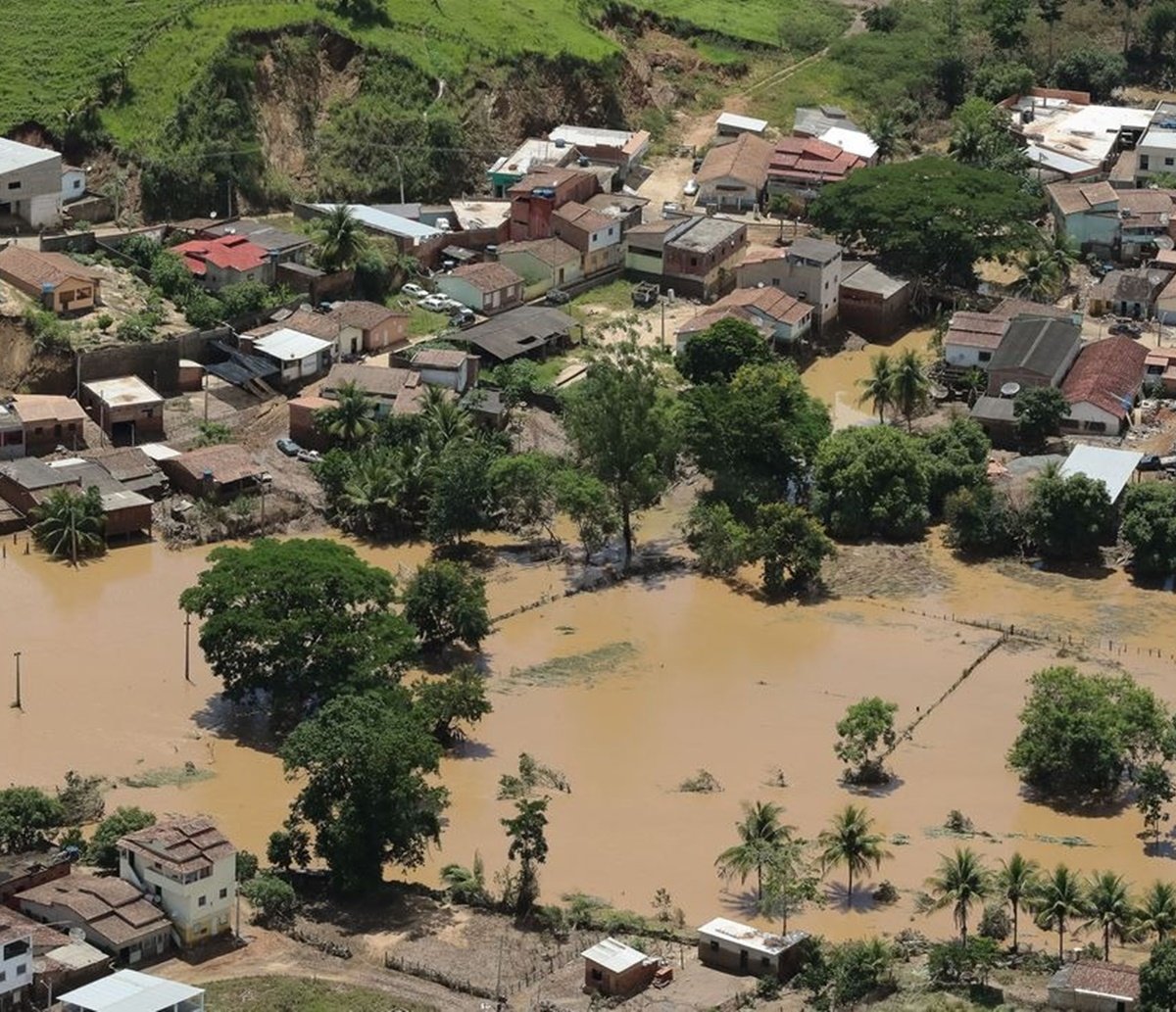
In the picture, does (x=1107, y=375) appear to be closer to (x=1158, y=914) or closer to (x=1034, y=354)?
(x=1034, y=354)

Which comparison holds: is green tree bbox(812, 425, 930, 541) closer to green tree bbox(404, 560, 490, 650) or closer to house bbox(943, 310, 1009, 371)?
house bbox(943, 310, 1009, 371)

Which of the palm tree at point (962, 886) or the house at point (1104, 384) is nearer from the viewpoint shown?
the palm tree at point (962, 886)

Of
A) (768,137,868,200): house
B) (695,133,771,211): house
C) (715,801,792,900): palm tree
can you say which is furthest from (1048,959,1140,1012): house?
(695,133,771,211): house

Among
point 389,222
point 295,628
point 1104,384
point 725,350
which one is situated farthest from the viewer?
point 389,222

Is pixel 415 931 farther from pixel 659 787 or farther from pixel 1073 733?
pixel 1073 733

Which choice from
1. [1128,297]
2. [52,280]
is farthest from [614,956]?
[1128,297]

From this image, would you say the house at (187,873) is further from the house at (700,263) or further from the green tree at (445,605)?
the house at (700,263)

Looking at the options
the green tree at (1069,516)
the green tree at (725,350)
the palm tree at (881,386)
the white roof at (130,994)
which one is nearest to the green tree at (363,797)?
the white roof at (130,994)
